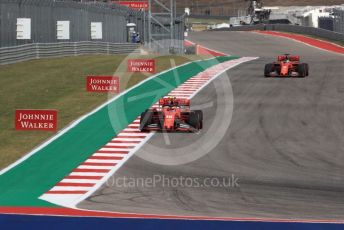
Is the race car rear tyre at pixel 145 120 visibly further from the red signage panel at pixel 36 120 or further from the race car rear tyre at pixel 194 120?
the red signage panel at pixel 36 120

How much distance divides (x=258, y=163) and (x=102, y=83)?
32.7 feet

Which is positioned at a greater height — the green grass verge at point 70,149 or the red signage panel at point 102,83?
the red signage panel at point 102,83

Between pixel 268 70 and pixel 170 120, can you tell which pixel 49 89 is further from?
pixel 170 120

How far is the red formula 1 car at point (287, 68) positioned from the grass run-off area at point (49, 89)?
5.51 m

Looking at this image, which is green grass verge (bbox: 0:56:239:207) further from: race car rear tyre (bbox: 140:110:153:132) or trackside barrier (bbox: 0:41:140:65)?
trackside barrier (bbox: 0:41:140:65)

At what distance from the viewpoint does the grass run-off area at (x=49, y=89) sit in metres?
19.2

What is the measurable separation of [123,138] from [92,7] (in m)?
34.4

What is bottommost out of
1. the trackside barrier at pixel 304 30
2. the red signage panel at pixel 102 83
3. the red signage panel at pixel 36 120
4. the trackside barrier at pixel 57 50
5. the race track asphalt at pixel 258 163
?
the race track asphalt at pixel 258 163

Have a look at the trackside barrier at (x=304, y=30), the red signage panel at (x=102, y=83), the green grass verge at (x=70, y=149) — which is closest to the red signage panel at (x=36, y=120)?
the green grass verge at (x=70, y=149)

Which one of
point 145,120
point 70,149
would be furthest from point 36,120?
point 145,120

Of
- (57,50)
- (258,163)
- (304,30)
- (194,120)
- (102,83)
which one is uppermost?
(304,30)

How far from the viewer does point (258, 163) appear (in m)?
16.0

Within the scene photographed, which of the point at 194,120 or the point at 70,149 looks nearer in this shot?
Result: the point at 70,149

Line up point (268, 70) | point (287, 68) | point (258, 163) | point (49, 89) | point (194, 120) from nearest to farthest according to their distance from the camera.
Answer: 1. point (258, 163)
2. point (194, 120)
3. point (49, 89)
4. point (287, 68)
5. point (268, 70)
